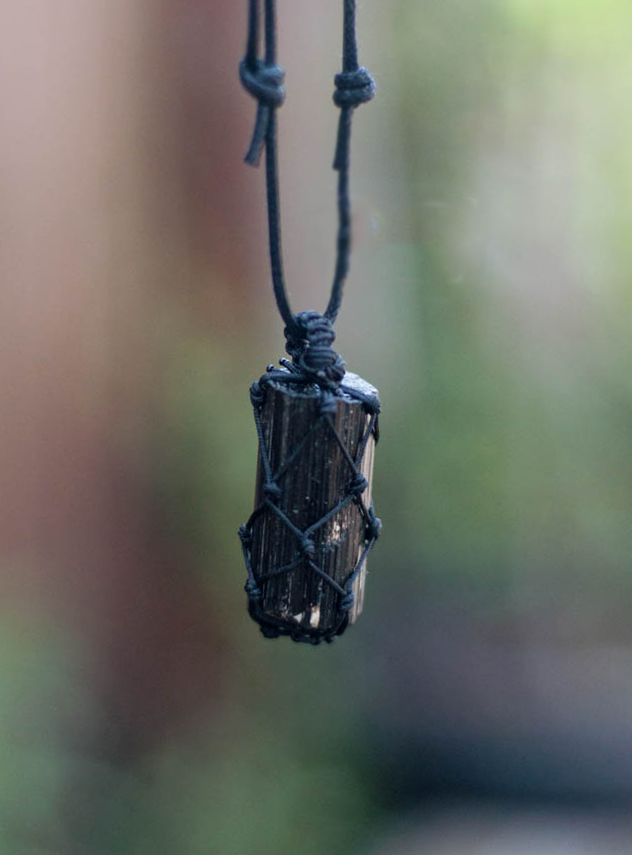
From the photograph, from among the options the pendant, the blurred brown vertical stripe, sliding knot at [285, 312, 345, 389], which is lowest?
the pendant

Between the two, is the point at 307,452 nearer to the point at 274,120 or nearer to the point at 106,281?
the point at 274,120

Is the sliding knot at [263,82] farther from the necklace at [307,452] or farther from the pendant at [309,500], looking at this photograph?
the pendant at [309,500]

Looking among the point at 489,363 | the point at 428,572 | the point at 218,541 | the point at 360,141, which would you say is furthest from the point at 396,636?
the point at 360,141

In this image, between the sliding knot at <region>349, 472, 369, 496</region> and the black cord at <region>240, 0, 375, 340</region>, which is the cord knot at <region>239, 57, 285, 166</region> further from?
the sliding knot at <region>349, 472, 369, 496</region>

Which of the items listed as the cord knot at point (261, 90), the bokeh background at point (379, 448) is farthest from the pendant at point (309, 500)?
the bokeh background at point (379, 448)

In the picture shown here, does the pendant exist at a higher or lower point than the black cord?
lower

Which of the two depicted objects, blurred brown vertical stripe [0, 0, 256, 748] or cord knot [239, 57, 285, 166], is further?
blurred brown vertical stripe [0, 0, 256, 748]

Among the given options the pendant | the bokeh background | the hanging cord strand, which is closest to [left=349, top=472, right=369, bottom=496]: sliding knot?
the pendant
